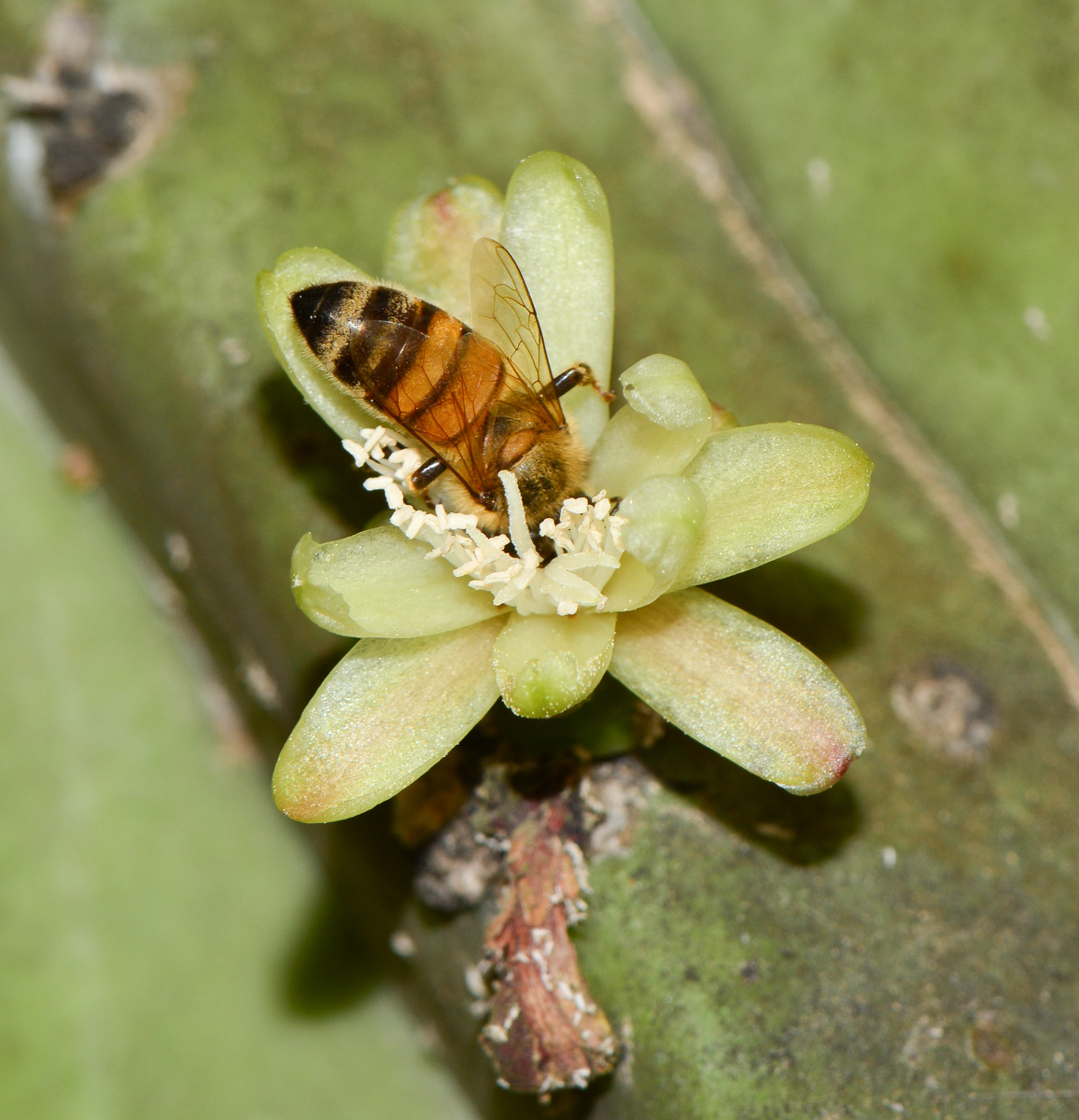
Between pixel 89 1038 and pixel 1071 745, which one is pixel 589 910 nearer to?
pixel 1071 745

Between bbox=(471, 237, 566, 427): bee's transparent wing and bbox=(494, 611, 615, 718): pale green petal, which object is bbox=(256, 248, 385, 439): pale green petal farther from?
bbox=(494, 611, 615, 718): pale green petal

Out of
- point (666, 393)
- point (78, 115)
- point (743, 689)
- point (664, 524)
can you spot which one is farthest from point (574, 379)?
point (78, 115)

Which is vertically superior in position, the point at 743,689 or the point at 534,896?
the point at 743,689

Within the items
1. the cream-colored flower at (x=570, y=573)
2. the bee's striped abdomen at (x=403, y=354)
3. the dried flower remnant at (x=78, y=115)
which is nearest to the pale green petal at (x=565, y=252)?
the cream-colored flower at (x=570, y=573)

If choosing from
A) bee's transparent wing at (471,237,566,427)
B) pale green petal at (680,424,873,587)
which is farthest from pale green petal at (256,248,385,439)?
pale green petal at (680,424,873,587)

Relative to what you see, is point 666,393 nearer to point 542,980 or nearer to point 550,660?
point 550,660

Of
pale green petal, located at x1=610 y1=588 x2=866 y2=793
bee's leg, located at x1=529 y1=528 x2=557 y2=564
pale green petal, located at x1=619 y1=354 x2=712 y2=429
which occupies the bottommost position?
pale green petal, located at x1=610 y1=588 x2=866 y2=793
